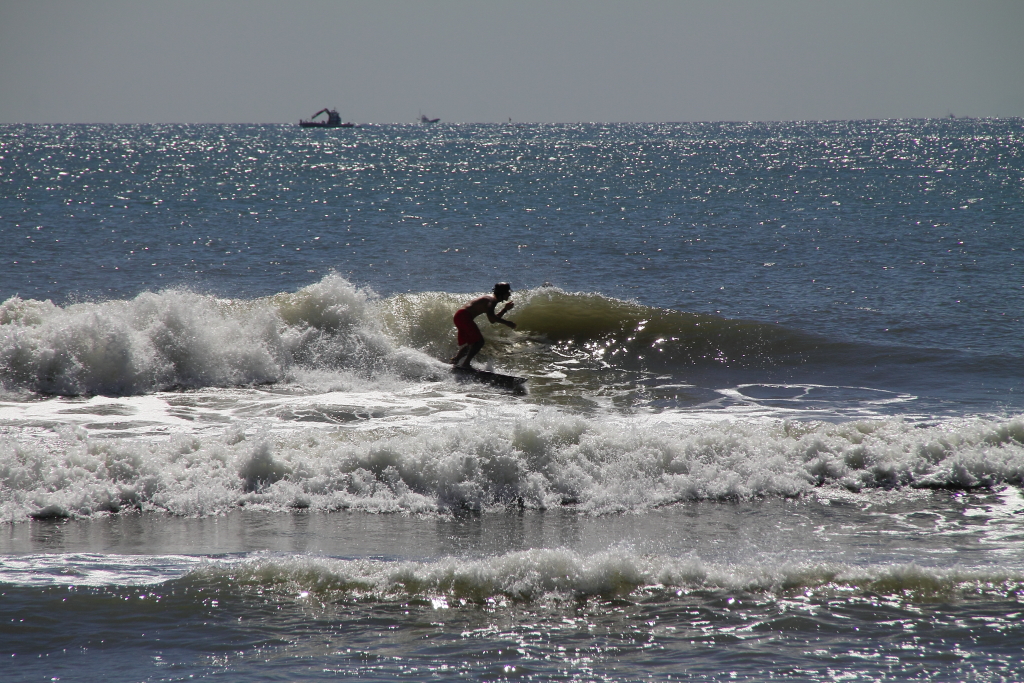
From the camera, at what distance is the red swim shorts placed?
41.0ft

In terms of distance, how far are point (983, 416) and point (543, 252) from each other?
14847 mm

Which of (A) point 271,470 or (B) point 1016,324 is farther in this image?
(B) point 1016,324

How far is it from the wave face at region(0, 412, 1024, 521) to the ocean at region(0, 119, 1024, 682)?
0.03 meters

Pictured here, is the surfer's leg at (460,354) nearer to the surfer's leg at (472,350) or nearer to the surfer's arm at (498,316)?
the surfer's leg at (472,350)

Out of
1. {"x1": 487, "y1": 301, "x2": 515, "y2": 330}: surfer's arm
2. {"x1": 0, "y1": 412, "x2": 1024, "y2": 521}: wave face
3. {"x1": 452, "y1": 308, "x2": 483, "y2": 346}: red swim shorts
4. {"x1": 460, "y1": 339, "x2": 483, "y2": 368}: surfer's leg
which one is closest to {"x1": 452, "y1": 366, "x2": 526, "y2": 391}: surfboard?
{"x1": 460, "y1": 339, "x2": 483, "y2": 368}: surfer's leg

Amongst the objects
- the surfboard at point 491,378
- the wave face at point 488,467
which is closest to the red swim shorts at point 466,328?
the surfboard at point 491,378

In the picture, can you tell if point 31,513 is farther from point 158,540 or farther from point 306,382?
point 306,382

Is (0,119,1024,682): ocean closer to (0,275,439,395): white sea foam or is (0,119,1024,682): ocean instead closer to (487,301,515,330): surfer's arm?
(0,275,439,395): white sea foam

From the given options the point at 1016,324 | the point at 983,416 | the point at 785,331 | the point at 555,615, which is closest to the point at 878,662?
the point at 555,615

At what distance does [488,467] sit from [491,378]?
436 centimetres

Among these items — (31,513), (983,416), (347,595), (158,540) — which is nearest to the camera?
(347,595)

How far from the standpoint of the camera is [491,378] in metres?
12.1

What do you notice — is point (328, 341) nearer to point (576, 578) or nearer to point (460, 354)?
point (460, 354)

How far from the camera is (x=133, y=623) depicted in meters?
4.94
